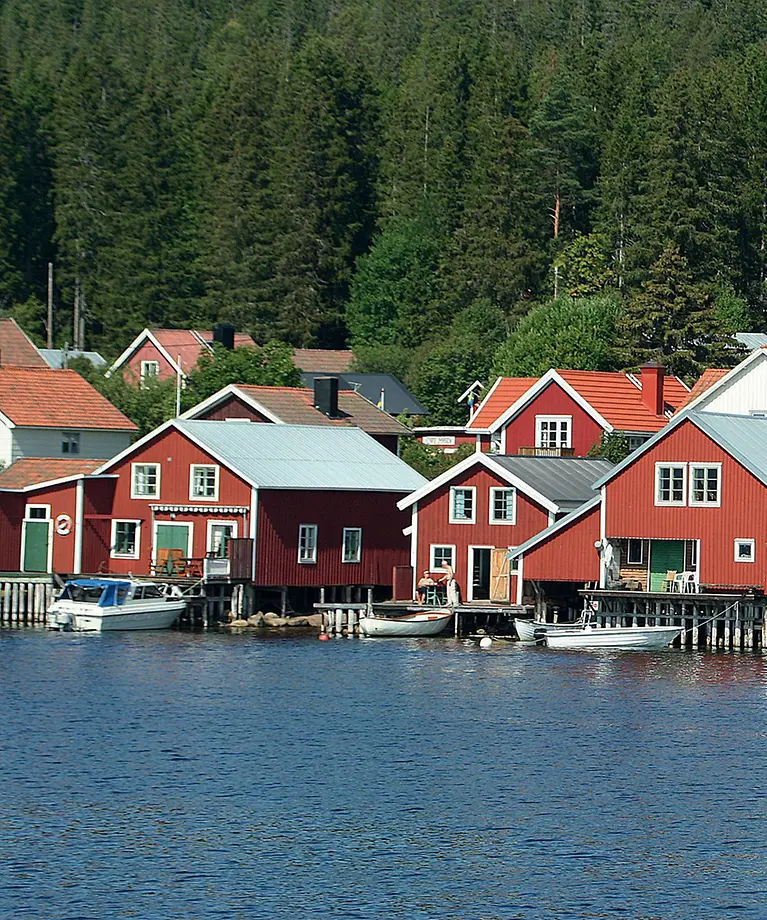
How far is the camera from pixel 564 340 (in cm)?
10981

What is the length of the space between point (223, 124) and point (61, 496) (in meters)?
76.7

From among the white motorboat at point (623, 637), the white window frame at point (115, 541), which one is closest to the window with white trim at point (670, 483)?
the white motorboat at point (623, 637)

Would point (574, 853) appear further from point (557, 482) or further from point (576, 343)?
point (576, 343)

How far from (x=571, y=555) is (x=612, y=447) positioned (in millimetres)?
16107

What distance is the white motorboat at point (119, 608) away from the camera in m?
76.8

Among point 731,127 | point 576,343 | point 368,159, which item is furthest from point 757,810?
point 368,159

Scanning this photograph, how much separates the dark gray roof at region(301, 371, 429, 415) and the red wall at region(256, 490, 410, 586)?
37.1m

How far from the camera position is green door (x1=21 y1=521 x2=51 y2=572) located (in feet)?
270

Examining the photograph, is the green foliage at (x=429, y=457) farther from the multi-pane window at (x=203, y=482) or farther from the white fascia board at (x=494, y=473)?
the multi-pane window at (x=203, y=482)

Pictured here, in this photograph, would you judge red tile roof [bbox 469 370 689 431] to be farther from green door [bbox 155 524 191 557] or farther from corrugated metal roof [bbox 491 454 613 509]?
green door [bbox 155 524 191 557]

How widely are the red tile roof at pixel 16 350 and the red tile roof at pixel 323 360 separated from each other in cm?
1864

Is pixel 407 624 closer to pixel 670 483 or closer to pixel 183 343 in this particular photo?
pixel 670 483

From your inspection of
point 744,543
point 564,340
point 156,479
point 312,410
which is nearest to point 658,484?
point 744,543

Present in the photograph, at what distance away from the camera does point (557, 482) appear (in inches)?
3068
